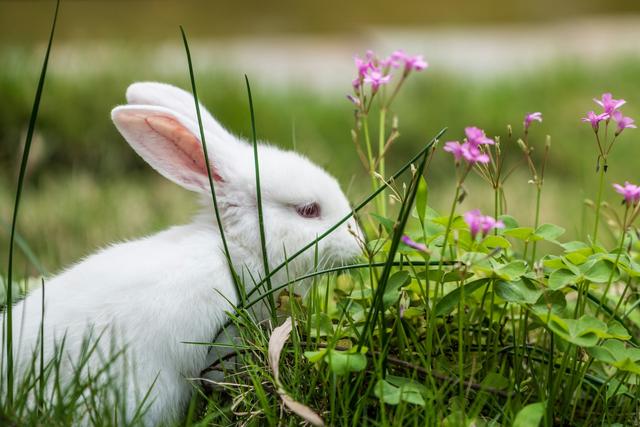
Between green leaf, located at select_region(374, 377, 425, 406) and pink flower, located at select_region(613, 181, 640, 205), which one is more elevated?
pink flower, located at select_region(613, 181, 640, 205)

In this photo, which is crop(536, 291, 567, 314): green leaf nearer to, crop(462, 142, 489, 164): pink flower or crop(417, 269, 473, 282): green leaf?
crop(417, 269, 473, 282): green leaf

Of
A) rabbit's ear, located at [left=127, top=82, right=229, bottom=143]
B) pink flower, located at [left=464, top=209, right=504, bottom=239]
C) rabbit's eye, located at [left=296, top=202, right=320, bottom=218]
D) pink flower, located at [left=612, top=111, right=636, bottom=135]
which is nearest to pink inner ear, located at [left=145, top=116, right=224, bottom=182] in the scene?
rabbit's ear, located at [left=127, top=82, right=229, bottom=143]

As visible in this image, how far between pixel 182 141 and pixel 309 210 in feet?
1.29

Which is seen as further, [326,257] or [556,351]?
[326,257]

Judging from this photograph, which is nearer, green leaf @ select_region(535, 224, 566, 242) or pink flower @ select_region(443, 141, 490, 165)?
pink flower @ select_region(443, 141, 490, 165)

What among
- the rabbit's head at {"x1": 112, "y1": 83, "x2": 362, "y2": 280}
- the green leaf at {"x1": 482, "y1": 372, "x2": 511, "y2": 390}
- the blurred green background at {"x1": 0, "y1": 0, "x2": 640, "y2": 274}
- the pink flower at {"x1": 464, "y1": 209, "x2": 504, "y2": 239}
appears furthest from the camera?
the blurred green background at {"x1": 0, "y1": 0, "x2": 640, "y2": 274}

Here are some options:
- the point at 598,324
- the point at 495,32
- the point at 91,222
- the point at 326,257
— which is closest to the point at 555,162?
the point at 91,222

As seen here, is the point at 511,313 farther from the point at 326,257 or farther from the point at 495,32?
the point at 495,32

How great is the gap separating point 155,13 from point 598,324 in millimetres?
8401

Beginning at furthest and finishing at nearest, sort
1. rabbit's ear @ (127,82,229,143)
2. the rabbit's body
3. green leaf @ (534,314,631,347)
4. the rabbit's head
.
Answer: rabbit's ear @ (127,82,229,143) < the rabbit's head < the rabbit's body < green leaf @ (534,314,631,347)

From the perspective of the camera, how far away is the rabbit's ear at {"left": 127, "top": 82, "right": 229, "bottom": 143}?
7.63ft

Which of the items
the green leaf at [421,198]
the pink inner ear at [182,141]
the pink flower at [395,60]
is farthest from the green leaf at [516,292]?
the pink inner ear at [182,141]

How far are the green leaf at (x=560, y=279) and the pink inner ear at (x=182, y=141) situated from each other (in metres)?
0.94

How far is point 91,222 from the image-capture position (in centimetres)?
358
